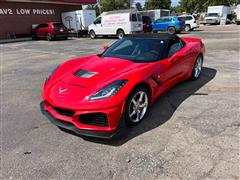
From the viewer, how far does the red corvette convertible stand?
116 inches

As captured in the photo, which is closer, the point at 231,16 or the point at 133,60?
the point at 133,60

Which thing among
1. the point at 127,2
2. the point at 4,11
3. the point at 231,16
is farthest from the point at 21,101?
the point at 127,2

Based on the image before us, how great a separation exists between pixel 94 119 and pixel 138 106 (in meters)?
0.82

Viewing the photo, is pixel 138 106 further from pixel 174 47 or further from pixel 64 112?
pixel 174 47

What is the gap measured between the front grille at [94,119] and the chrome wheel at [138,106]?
467mm

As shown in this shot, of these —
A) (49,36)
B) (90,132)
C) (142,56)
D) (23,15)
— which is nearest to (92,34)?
(49,36)

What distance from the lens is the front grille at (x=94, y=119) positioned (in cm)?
293

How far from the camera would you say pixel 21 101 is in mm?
4859

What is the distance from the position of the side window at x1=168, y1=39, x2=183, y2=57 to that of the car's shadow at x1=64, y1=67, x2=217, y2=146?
0.90 m

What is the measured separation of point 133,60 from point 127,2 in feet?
268

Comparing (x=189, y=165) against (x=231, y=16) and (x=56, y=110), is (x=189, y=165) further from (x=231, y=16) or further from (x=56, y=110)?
(x=231, y=16)

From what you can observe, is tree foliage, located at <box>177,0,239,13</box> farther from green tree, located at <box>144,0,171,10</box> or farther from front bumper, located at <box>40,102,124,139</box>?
front bumper, located at <box>40,102,124,139</box>

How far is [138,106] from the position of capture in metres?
3.47

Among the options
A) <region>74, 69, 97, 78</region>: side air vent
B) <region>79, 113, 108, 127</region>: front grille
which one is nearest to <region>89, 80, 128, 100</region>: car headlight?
<region>79, 113, 108, 127</region>: front grille
